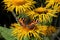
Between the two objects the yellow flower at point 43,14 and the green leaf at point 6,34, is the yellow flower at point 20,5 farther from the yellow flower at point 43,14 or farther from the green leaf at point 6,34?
the green leaf at point 6,34

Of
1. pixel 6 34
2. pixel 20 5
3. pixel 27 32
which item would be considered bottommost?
pixel 6 34

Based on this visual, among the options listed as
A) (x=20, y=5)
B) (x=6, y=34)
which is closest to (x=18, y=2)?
(x=20, y=5)

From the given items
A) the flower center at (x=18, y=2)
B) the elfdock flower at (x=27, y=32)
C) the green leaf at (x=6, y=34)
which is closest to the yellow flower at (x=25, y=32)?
the elfdock flower at (x=27, y=32)

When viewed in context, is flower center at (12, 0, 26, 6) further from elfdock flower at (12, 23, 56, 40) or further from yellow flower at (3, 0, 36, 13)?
elfdock flower at (12, 23, 56, 40)

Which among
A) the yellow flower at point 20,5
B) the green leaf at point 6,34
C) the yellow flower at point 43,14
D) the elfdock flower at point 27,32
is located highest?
the yellow flower at point 20,5

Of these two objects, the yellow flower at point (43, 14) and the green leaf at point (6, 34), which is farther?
the green leaf at point (6, 34)

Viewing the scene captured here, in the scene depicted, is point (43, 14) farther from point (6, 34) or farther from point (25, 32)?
point (6, 34)

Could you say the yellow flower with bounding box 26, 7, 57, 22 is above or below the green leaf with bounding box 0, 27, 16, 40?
above

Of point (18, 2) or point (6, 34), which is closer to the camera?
point (18, 2)

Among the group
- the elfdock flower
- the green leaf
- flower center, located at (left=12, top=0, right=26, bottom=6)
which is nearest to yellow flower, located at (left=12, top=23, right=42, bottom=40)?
the elfdock flower

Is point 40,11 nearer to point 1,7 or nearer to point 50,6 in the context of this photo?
point 50,6

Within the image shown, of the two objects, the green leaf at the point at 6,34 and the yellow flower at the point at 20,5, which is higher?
the yellow flower at the point at 20,5

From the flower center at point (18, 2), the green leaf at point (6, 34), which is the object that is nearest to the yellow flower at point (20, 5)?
the flower center at point (18, 2)
